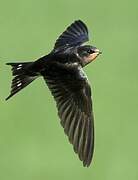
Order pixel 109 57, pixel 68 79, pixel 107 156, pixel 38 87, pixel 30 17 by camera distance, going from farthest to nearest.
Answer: pixel 30 17, pixel 109 57, pixel 38 87, pixel 107 156, pixel 68 79

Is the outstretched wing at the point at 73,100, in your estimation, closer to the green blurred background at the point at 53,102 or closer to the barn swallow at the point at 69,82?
the barn swallow at the point at 69,82

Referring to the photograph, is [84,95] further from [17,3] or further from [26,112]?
[17,3]

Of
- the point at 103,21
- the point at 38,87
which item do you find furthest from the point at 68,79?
the point at 103,21

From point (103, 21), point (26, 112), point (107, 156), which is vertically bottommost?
point (107, 156)

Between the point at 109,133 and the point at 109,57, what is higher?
the point at 109,57

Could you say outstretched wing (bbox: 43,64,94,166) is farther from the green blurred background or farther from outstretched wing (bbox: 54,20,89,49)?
the green blurred background

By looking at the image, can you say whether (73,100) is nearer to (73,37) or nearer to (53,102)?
(73,37)

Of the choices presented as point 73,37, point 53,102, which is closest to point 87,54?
point 73,37
